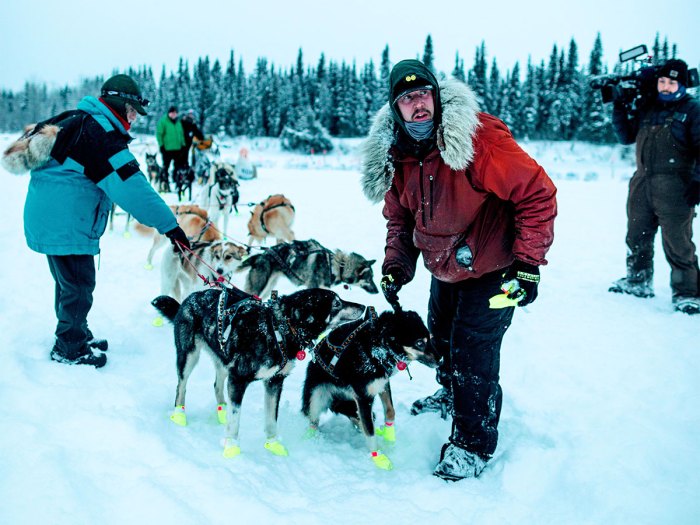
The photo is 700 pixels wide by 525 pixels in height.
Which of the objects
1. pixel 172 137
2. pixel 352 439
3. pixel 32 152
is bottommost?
pixel 352 439

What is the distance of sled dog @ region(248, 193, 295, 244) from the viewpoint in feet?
21.8

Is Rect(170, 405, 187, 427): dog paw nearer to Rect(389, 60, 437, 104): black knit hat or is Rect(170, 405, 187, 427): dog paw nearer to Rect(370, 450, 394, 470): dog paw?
Rect(370, 450, 394, 470): dog paw

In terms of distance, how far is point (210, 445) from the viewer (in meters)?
2.42

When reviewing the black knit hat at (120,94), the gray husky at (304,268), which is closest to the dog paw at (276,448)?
the gray husky at (304,268)

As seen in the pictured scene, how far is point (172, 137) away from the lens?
1069 centimetres

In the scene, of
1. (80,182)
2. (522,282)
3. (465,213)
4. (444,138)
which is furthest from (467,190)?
(80,182)

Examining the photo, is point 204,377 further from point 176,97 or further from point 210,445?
point 176,97

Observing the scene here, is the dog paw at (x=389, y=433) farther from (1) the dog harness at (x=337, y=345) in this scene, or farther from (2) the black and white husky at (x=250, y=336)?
(2) the black and white husky at (x=250, y=336)

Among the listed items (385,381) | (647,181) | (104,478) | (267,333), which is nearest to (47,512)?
(104,478)

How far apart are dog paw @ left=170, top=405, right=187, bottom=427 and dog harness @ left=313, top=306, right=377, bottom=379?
2.74 feet

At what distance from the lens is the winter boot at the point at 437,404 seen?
2889 mm

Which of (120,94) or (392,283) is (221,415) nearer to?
(392,283)

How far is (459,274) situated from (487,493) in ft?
3.58

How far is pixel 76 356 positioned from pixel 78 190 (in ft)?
3.60
